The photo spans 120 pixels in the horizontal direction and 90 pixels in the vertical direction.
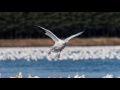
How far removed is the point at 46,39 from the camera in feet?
30.8

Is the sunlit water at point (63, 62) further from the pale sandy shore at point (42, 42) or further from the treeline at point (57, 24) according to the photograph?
the treeline at point (57, 24)

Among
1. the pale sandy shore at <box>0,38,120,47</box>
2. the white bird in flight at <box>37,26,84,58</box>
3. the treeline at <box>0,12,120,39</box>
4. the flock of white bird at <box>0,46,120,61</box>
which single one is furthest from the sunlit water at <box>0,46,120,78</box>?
the white bird in flight at <box>37,26,84,58</box>

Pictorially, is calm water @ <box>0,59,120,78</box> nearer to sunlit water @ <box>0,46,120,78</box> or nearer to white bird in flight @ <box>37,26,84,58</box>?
sunlit water @ <box>0,46,120,78</box>

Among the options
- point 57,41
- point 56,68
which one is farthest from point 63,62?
point 57,41

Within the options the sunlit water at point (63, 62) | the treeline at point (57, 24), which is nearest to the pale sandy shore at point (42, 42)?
the treeline at point (57, 24)

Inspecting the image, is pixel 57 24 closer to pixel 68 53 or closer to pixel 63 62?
pixel 63 62

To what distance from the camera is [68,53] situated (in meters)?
10.8

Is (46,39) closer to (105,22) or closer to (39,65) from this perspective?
(39,65)

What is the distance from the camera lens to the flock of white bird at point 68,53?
9.91m

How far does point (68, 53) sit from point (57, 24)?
1.50 meters

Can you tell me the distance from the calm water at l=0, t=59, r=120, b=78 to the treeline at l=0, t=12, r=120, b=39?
53 centimetres
